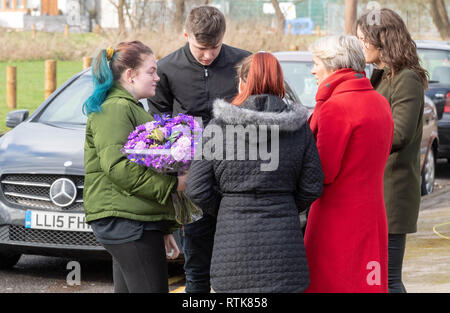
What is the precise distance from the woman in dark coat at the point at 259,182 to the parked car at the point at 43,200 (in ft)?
8.05

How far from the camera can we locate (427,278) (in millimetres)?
6062

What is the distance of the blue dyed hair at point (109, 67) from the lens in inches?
151

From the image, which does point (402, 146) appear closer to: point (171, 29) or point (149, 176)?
point (149, 176)

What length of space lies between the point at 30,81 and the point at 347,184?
2264 cm

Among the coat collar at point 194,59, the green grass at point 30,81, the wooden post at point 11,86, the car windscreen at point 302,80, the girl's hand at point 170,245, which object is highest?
the coat collar at point 194,59

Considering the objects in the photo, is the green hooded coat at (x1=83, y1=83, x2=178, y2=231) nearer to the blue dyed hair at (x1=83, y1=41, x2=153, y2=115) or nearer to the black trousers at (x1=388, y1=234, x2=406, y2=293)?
the blue dyed hair at (x1=83, y1=41, x2=153, y2=115)

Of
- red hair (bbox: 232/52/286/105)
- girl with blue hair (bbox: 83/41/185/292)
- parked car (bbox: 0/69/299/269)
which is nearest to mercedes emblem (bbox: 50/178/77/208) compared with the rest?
parked car (bbox: 0/69/299/269)

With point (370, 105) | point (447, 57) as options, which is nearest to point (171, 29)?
point (447, 57)

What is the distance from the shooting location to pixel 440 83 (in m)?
12.1

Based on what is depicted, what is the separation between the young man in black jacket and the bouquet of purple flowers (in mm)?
959

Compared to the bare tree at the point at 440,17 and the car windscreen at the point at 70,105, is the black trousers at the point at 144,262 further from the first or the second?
the bare tree at the point at 440,17

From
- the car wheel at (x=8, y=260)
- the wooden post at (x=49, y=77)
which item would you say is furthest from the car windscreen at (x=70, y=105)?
the wooden post at (x=49, y=77)

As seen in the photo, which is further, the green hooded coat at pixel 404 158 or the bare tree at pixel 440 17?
the bare tree at pixel 440 17

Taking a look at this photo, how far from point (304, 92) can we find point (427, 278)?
11.5ft
